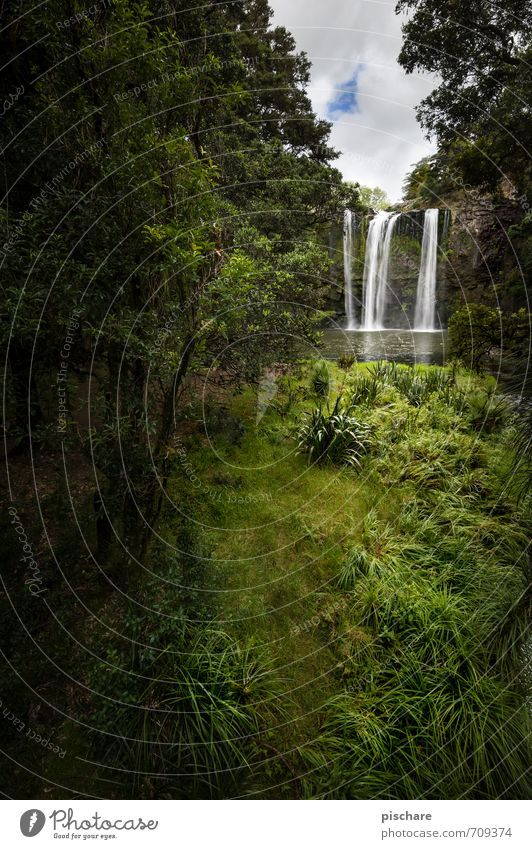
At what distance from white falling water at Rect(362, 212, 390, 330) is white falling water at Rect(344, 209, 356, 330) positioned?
818 millimetres

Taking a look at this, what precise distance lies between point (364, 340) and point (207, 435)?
38.3 ft

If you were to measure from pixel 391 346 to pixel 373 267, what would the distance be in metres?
7.77

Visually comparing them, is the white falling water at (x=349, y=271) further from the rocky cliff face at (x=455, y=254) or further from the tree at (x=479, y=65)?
the tree at (x=479, y=65)

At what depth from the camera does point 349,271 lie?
2088 cm

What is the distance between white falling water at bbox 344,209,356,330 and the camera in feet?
61.5

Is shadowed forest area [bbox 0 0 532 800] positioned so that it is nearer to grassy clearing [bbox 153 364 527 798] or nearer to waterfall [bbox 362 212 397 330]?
grassy clearing [bbox 153 364 527 798]

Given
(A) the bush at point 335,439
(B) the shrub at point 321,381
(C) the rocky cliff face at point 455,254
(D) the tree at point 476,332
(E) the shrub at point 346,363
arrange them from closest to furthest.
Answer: (A) the bush at point 335,439
(D) the tree at point 476,332
(B) the shrub at point 321,381
(E) the shrub at point 346,363
(C) the rocky cliff face at point 455,254

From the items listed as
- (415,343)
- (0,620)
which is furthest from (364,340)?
(0,620)

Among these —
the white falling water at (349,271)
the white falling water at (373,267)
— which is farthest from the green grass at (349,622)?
the white falling water at (349,271)

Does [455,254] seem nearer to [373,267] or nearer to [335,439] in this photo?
[373,267]

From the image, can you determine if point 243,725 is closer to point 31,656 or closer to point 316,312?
point 31,656

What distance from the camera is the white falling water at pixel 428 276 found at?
16.8 meters

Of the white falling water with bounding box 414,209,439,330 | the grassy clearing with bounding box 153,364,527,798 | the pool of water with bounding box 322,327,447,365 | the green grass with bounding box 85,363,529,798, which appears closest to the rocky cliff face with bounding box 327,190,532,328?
the white falling water with bounding box 414,209,439,330
